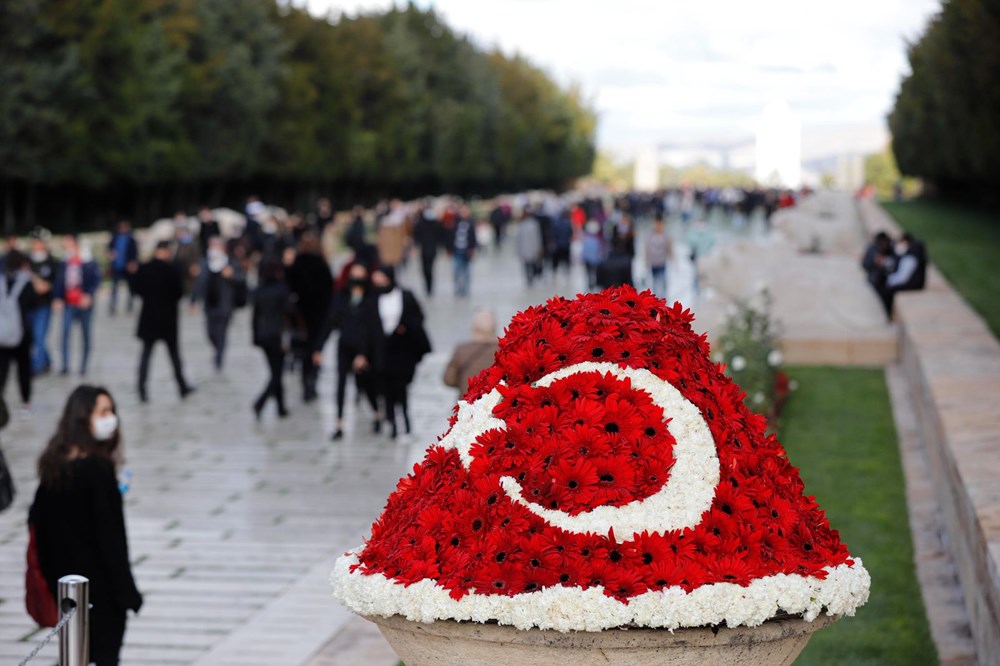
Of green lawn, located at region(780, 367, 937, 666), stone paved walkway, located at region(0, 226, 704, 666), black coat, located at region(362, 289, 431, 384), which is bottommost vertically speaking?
stone paved walkway, located at region(0, 226, 704, 666)

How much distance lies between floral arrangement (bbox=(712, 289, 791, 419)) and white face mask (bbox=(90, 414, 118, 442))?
7150 millimetres

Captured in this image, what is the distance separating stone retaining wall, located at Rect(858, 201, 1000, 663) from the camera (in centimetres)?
729

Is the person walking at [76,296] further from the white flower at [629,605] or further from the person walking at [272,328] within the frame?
the white flower at [629,605]

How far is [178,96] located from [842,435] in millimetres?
42762

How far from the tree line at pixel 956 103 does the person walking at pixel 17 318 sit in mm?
11544

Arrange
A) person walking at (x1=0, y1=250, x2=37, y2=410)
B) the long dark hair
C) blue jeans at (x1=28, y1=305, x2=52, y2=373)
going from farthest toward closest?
blue jeans at (x1=28, y1=305, x2=52, y2=373) < person walking at (x1=0, y1=250, x2=37, y2=410) < the long dark hair

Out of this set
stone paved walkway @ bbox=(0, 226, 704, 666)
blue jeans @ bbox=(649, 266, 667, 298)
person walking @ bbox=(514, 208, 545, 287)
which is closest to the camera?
stone paved walkway @ bbox=(0, 226, 704, 666)

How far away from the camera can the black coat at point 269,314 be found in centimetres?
1700

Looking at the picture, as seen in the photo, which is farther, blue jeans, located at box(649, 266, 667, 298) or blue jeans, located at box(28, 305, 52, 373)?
blue jeans, located at box(649, 266, 667, 298)

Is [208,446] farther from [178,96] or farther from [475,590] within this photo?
[178,96]

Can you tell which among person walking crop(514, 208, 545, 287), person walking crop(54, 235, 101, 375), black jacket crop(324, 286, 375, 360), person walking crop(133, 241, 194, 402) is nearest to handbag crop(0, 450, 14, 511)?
black jacket crop(324, 286, 375, 360)

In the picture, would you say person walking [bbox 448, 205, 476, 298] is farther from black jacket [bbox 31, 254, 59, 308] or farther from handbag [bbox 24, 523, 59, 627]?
handbag [bbox 24, 523, 59, 627]

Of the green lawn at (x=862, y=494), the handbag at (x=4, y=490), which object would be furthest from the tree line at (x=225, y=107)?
the handbag at (x=4, y=490)

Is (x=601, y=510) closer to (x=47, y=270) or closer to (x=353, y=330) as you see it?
(x=353, y=330)
